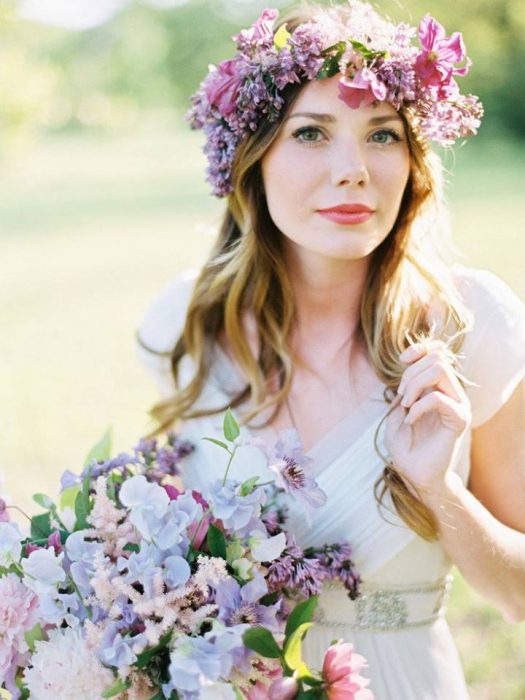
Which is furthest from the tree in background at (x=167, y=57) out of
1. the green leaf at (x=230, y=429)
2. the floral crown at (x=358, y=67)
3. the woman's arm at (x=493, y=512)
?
the green leaf at (x=230, y=429)

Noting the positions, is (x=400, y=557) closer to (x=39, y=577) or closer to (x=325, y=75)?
(x=39, y=577)

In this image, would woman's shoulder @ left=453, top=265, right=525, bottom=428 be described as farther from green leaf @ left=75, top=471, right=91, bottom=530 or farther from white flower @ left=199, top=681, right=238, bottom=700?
white flower @ left=199, top=681, right=238, bottom=700

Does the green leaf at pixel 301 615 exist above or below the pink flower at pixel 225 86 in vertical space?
below

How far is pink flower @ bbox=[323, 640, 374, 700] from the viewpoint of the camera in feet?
5.31

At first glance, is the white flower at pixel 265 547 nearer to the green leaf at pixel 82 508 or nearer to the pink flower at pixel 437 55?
the green leaf at pixel 82 508

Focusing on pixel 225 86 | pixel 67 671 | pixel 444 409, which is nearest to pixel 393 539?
pixel 444 409

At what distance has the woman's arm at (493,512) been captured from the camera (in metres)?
2.19

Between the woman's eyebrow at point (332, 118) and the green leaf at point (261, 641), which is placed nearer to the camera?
the green leaf at point (261, 641)

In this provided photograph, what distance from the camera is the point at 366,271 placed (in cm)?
263

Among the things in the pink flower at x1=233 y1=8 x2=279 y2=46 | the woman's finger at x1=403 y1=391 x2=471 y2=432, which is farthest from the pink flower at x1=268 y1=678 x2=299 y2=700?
the pink flower at x1=233 y1=8 x2=279 y2=46

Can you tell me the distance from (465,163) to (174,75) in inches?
808

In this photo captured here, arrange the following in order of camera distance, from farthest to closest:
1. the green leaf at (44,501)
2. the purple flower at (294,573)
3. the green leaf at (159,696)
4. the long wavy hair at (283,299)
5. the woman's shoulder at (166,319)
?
the woman's shoulder at (166,319) < the long wavy hair at (283,299) < the green leaf at (44,501) < the purple flower at (294,573) < the green leaf at (159,696)

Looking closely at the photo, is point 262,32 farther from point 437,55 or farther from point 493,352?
point 493,352

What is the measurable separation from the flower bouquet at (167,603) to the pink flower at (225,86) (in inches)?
40.4
